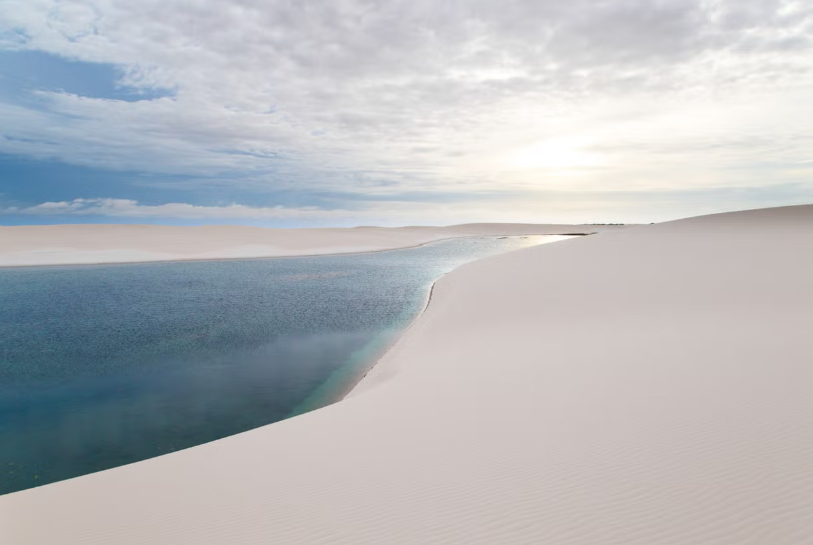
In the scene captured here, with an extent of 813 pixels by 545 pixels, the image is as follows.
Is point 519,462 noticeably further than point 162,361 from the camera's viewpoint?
No

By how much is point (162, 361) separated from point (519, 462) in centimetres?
1005

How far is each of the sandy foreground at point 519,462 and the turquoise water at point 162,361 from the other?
195cm

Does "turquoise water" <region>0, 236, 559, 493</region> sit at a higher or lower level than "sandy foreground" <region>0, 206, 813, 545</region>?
lower

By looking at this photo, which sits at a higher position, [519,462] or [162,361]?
[519,462]

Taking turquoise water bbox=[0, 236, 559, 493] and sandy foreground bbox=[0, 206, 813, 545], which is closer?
sandy foreground bbox=[0, 206, 813, 545]

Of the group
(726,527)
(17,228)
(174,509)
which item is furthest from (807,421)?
(17,228)

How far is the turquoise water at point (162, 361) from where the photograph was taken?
770cm

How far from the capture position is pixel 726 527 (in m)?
3.36

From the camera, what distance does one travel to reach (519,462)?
4.66 metres

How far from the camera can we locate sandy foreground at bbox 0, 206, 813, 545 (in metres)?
3.64

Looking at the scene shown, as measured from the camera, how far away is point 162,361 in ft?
38.0

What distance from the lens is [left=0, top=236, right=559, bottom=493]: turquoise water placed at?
7.70 metres

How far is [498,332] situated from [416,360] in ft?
9.12

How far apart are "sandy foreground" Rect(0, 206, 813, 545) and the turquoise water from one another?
1954mm
